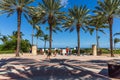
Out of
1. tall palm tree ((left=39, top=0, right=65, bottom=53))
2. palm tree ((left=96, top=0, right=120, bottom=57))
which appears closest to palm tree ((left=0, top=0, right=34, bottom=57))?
tall palm tree ((left=39, top=0, right=65, bottom=53))

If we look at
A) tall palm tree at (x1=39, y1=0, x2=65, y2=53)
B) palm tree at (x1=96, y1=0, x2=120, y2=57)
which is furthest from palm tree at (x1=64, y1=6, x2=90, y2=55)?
palm tree at (x1=96, y1=0, x2=120, y2=57)

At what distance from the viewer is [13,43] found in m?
62.0

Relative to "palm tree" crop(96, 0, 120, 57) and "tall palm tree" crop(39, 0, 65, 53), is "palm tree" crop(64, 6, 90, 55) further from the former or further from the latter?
"palm tree" crop(96, 0, 120, 57)

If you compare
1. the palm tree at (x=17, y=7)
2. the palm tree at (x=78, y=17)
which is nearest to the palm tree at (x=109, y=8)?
the palm tree at (x=78, y=17)

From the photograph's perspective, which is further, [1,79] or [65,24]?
[65,24]

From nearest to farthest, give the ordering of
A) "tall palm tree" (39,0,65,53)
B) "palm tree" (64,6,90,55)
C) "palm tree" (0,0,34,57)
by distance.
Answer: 1. "palm tree" (0,0,34,57)
2. "tall palm tree" (39,0,65,53)
3. "palm tree" (64,6,90,55)

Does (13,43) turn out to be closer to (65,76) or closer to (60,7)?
(60,7)

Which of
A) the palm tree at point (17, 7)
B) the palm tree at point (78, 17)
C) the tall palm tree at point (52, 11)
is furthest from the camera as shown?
the palm tree at point (78, 17)

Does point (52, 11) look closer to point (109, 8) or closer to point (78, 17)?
point (78, 17)

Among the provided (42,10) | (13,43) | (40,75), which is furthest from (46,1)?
(40,75)

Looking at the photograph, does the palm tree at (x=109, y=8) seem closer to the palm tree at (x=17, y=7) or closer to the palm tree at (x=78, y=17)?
the palm tree at (x=78, y=17)

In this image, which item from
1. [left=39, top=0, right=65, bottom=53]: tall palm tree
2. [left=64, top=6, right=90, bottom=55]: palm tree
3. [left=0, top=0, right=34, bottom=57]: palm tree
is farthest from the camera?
[left=64, top=6, right=90, bottom=55]: palm tree

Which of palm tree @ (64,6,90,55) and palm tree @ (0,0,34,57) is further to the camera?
palm tree @ (64,6,90,55)

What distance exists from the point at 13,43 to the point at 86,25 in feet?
70.6
